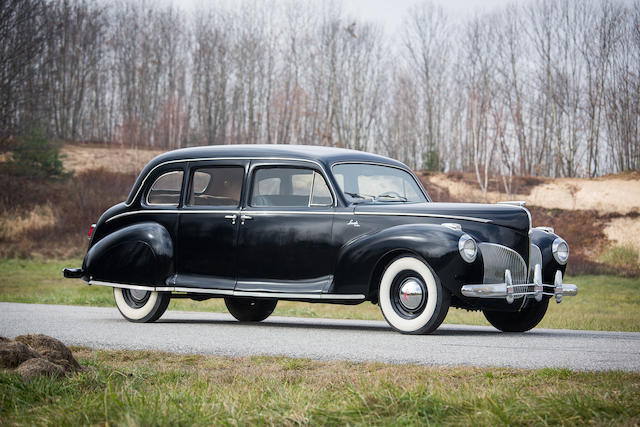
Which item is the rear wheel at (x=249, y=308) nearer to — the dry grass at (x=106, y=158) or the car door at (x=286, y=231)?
the car door at (x=286, y=231)

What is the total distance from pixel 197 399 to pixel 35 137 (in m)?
32.4

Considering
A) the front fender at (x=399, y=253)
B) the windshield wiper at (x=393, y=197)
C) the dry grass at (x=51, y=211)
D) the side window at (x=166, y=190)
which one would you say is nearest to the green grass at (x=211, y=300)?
the dry grass at (x=51, y=211)

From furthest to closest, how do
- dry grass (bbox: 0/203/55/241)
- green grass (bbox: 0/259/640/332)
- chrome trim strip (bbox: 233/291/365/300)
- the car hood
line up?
dry grass (bbox: 0/203/55/241)
green grass (bbox: 0/259/640/332)
chrome trim strip (bbox: 233/291/365/300)
the car hood

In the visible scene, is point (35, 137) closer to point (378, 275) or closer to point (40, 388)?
point (378, 275)

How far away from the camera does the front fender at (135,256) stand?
29.6ft

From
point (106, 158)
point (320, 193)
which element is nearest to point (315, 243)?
point (320, 193)

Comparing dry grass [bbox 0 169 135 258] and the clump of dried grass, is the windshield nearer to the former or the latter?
the clump of dried grass

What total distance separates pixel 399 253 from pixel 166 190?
11.5ft

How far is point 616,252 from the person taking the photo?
98.2 ft

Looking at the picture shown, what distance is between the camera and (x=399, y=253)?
753 cm

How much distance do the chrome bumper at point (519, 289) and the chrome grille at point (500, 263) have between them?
0.12 m

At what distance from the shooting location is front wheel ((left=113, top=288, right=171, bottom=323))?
365 inches

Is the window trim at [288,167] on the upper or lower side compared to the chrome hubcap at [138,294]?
upper

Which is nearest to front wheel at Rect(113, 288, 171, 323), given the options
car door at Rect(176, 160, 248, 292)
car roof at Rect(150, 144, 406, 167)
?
car door at Rect(176, 160, 248, 292)
